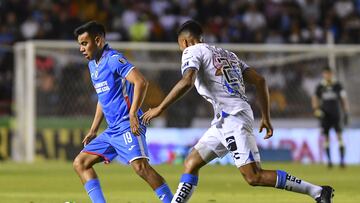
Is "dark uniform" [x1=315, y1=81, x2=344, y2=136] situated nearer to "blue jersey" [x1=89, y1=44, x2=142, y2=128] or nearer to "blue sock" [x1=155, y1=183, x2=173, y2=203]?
"blue jersey" [x1=89, y1=44, x2=142, y2=128]

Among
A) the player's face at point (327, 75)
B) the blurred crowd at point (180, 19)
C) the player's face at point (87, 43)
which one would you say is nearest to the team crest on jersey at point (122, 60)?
the player's face at point (87, 43)

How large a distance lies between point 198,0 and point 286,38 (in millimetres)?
2997

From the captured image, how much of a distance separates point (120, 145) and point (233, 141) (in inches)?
47.8

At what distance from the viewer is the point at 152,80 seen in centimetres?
2734

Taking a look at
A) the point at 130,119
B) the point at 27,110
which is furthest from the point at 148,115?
the point at 27,110

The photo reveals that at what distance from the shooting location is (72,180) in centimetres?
1819

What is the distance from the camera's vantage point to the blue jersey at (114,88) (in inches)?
415

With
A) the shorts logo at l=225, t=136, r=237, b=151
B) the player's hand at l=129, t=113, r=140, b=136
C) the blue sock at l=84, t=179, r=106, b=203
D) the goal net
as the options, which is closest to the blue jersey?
the player's hand at l=129, t=113, r=140, b=136

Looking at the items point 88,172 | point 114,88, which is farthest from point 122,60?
point 88,172

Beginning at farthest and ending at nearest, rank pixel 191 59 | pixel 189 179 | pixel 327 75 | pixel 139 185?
1. pixel 327 75
2. pixel 139 185
3. pixel 189 179
4. pixel 191 59

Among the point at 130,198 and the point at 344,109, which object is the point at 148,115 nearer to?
the point at 130,198

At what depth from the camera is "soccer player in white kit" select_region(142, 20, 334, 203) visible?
10133 mm

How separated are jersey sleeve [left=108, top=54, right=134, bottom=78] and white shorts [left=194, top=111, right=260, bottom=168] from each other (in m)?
1.09

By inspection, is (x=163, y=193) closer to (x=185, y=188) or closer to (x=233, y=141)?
(x=185, y=188)
